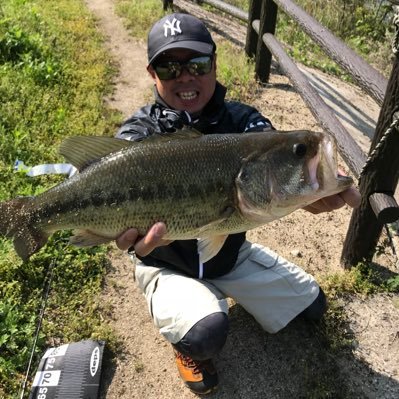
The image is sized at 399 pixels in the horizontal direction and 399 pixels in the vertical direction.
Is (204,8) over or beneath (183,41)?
beneath

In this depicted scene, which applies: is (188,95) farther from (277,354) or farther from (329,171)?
(277,354)

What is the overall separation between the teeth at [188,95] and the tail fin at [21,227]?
1223mm

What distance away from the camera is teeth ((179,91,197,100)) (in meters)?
3.07

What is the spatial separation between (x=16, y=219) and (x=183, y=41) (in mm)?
1539

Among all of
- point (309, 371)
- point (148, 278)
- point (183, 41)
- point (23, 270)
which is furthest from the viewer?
point (23, 270)

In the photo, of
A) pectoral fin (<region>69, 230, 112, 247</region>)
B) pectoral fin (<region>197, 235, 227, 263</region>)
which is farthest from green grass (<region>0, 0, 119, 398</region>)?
pectoral fin (<region>197, 235, 227, 263</region>)

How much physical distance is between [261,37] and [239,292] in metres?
4.85

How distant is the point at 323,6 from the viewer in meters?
11.3

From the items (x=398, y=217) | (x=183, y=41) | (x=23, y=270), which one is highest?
(x=183, y=41)

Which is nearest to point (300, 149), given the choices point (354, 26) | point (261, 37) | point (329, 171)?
point (329, 171)

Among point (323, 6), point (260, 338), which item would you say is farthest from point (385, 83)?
point (323, 6)

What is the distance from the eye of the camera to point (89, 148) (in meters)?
2.42

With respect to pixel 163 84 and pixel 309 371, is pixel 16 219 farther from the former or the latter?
pixel 309 371

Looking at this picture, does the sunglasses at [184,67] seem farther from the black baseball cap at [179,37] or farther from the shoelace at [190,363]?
the shoelace at [190,363]
